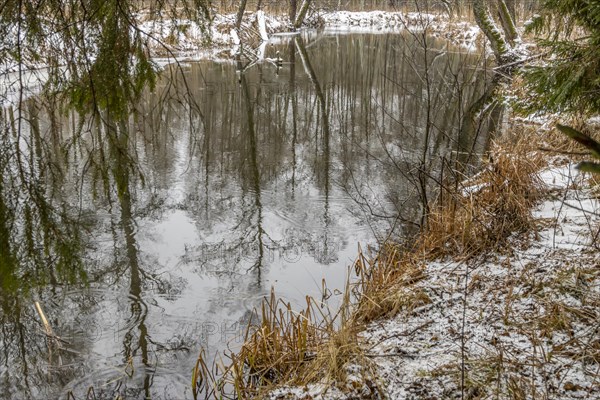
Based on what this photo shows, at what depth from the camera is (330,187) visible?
686 cm

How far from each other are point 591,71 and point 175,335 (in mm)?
3408

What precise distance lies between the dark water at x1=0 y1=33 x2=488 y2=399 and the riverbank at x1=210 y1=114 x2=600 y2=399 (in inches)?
25.3

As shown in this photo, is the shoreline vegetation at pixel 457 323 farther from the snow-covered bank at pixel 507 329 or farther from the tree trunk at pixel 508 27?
the tree trunk at pixel 508 27

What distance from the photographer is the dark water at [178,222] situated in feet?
10.3

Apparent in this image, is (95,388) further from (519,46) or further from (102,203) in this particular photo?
(519,46)

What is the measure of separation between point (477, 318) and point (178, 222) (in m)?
3.42

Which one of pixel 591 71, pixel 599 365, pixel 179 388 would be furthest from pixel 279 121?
pixel 599 365

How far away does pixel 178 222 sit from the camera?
18.7ft

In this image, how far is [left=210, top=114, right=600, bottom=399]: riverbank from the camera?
2.63 m

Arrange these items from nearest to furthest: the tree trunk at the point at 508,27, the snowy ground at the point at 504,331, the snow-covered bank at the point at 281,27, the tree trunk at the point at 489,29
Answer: the snowy ground at the point at 504,331
the tree trunk at the point at 489,29
the tree trunk at the point at 508,27
the snow-covered bank at the point at 281,27

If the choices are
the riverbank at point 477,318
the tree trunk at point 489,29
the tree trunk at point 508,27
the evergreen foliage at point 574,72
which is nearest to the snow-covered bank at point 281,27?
the tree trunk at point 489,29

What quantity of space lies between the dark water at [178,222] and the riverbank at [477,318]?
0.64 m

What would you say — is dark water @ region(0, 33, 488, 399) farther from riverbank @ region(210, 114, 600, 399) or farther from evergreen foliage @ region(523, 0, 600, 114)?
evergreen foliage @ region(523, 0, 600, 114)

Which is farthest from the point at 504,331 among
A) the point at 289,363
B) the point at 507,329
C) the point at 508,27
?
the point at 508,27
